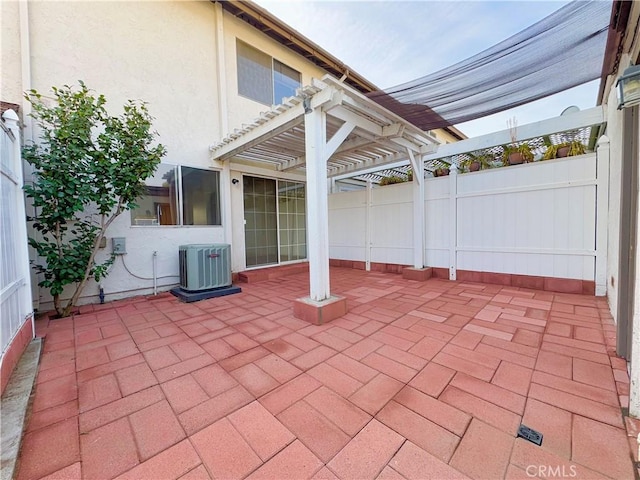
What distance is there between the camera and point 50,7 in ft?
11.9

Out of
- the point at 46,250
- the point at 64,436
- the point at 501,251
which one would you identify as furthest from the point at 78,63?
the point at 501,251

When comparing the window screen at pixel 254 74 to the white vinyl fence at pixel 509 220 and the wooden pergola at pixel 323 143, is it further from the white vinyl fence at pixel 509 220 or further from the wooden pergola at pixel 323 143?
the white vinyl fence at pixel 509 220

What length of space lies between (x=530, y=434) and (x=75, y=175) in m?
4.98

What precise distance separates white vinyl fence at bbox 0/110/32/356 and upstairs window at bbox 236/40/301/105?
403 cm

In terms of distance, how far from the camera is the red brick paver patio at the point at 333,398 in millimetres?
1246

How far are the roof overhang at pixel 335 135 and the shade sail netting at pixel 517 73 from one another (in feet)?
0.99

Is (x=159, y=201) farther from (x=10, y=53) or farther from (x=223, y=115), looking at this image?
(x=10, y=53)

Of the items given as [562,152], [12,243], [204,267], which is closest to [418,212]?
[562,152]

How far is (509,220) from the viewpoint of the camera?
441cm

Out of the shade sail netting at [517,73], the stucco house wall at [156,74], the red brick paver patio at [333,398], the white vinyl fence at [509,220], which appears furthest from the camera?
the white vinyl fence at [509,220]

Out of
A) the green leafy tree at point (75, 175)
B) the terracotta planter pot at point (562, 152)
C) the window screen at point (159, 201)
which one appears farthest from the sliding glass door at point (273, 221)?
the terracotta planter pot at point (562, 152)

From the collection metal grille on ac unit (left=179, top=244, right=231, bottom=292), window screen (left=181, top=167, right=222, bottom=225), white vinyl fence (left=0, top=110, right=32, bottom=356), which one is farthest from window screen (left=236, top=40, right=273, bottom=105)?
white vinyl fence (left=0, top=110, right=32, bottom=356)

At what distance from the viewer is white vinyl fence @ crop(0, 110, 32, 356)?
2078mm

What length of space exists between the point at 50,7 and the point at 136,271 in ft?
12.8
